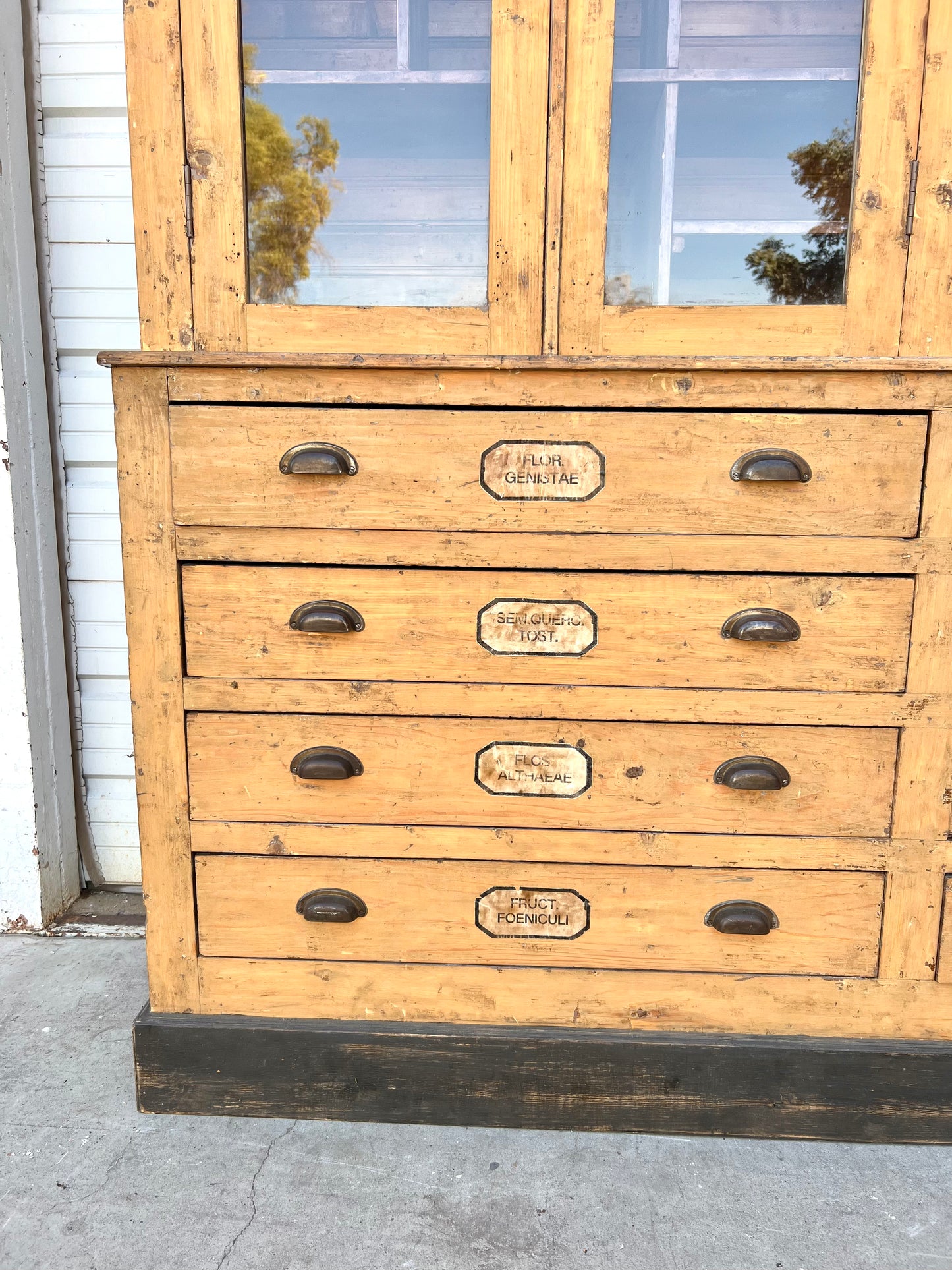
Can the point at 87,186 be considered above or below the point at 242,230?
above

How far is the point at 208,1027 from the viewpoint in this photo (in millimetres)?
1910

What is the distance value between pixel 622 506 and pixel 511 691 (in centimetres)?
42

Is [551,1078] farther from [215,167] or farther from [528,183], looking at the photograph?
[215,167]

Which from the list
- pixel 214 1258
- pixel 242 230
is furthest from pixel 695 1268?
pixel 242 230

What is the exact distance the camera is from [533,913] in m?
1.87

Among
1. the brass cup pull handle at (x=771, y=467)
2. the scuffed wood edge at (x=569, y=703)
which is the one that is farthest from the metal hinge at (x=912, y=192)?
the scuffed wood edge at (x=569, y=703)

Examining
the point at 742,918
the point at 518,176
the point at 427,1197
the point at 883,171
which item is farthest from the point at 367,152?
the point at 427,1197

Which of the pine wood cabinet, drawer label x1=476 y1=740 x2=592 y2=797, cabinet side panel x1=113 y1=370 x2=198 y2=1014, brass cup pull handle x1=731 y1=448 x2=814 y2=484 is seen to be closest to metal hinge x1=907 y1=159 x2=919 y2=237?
the pine wood cabinet

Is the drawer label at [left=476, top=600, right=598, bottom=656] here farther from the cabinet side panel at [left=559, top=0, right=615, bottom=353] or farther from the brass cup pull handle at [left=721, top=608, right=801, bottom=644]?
the cabinet side panel at [left=559, top=0, right=615, bottom=353]

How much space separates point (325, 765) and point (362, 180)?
1.12 meters

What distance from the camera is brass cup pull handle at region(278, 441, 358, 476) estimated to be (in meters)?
1.70

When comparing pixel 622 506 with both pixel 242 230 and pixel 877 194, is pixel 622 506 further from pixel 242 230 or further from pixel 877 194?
pixel 242 230

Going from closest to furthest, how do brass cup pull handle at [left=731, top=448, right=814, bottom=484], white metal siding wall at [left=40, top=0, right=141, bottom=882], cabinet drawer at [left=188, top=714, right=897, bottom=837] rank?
brass cup pull handle at [left=731, top=448, right=814, bottom=484], cabinet drawer at [left=188, top=714, right=897, bottom=837], white metal siding wall at [left=40, top=0, right=141, bottom=882]

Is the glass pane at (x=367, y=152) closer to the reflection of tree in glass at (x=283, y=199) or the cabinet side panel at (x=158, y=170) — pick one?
the reflection of tree in glass at (x=283, y=199)
